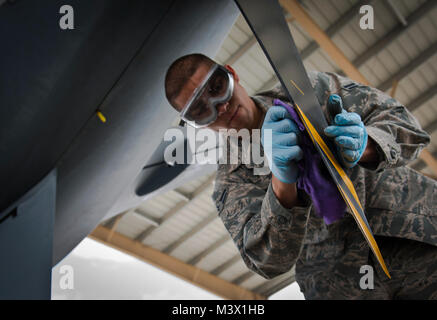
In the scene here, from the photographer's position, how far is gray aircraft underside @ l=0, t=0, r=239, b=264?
2.30 meters

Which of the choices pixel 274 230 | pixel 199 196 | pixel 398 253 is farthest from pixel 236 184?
pixel 199 196

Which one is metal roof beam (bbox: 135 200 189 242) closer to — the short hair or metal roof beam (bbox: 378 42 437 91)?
metal roof beam (bbox: 378 42 437 91)

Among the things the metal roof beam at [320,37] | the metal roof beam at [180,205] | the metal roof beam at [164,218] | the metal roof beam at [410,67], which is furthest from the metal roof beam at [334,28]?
the metal roof beam at [164,218]

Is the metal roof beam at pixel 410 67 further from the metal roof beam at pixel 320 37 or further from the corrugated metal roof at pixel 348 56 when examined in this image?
the metal roof beam at pixel 320 37

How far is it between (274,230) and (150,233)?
1299 cm

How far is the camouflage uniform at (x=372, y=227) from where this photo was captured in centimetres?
211

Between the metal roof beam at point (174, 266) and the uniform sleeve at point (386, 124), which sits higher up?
the metal roof beam at point (174, 266)

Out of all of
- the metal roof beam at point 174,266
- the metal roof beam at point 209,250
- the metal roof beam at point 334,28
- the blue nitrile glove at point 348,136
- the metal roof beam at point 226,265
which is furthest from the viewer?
the metal roof beam at point 226,265

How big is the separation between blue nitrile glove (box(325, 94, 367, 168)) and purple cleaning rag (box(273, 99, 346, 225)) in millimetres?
119

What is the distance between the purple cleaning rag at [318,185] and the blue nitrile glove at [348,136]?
12 centimetres

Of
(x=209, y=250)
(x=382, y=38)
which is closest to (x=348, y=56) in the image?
(x=382, y=38)

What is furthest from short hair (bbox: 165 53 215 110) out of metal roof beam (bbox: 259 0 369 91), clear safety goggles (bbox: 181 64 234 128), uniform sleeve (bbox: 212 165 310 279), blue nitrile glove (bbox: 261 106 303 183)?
metal roof beam (bbox: 259 0 369 91)

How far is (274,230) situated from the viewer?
2.11m

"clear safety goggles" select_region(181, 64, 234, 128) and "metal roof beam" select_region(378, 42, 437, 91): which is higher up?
"metal roof beam" select_region(378, 42, 437, 91)
